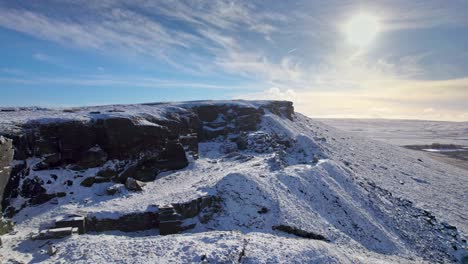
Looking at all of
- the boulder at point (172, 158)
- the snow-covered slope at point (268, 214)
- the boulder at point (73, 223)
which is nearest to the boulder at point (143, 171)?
the boulder at point (172, 158)

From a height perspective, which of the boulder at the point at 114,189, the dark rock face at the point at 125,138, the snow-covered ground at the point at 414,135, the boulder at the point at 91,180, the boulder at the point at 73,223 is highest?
the dark rock face at the point at 125,138

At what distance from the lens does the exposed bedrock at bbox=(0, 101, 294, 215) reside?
20969 mm

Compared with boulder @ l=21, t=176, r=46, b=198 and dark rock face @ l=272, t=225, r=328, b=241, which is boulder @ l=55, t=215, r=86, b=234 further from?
dark rock face @ l=272, t=225, r=328, b=241

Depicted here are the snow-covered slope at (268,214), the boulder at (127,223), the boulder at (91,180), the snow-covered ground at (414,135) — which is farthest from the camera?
the snow-covered ground at (414,135)

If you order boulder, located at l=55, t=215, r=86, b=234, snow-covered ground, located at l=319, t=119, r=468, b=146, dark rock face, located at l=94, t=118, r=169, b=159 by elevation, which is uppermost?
dark rock face, located at l=94, t=118, r=169, b=159

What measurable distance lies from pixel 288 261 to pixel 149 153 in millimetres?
16532

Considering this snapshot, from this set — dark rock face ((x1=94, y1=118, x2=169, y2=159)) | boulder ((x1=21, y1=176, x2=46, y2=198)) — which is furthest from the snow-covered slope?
dark rock face ((x1=94, y1=118, x2=169, y2=159))

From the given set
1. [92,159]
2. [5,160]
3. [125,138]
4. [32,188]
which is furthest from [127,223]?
[125,138]

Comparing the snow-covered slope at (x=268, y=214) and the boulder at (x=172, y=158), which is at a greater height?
the boulder at (x=172, y=158)

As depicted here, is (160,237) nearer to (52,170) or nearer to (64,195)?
(64,195)

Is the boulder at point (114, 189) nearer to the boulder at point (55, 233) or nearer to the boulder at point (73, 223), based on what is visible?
the boulder at point (73, 223)

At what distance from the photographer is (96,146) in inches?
1001

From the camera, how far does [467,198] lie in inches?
1227

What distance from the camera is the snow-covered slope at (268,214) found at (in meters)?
16.2
